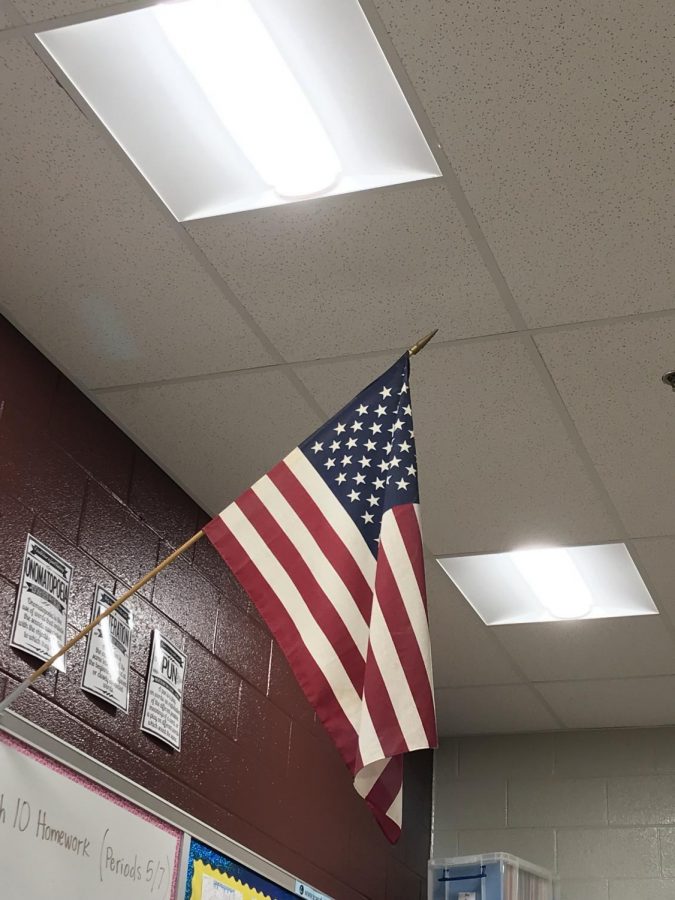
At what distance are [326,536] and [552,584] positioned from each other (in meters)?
1.88

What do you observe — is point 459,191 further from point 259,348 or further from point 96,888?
point 96,888

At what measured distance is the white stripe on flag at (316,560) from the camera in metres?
2.10

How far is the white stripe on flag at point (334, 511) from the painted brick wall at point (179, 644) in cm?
71

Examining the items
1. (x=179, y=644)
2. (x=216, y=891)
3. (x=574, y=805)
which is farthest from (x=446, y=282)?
(x=574, y=805)

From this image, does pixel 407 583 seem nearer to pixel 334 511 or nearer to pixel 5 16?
pixel 334 511

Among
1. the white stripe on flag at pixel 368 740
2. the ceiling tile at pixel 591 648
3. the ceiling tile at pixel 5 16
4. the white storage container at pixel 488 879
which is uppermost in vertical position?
the ceiling tile at pixel 5 16

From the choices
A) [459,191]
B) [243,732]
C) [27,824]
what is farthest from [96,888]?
[459,191]

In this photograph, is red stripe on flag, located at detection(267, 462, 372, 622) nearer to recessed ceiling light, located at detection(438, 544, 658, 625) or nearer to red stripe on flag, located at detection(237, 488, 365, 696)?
red stripe on flag, located at detection(237, 488, 365, 696)

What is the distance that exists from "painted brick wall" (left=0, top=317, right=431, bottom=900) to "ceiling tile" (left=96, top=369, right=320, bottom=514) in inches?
2.8

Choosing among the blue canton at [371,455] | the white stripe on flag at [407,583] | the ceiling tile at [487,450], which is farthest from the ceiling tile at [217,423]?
the white stripe on flag at [407,583]

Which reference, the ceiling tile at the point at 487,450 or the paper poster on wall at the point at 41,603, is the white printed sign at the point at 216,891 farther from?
the ceiling tile at the point at 487,450

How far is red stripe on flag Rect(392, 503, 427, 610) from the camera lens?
210 centimetres

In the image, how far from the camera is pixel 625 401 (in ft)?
9.27

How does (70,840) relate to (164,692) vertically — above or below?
below
